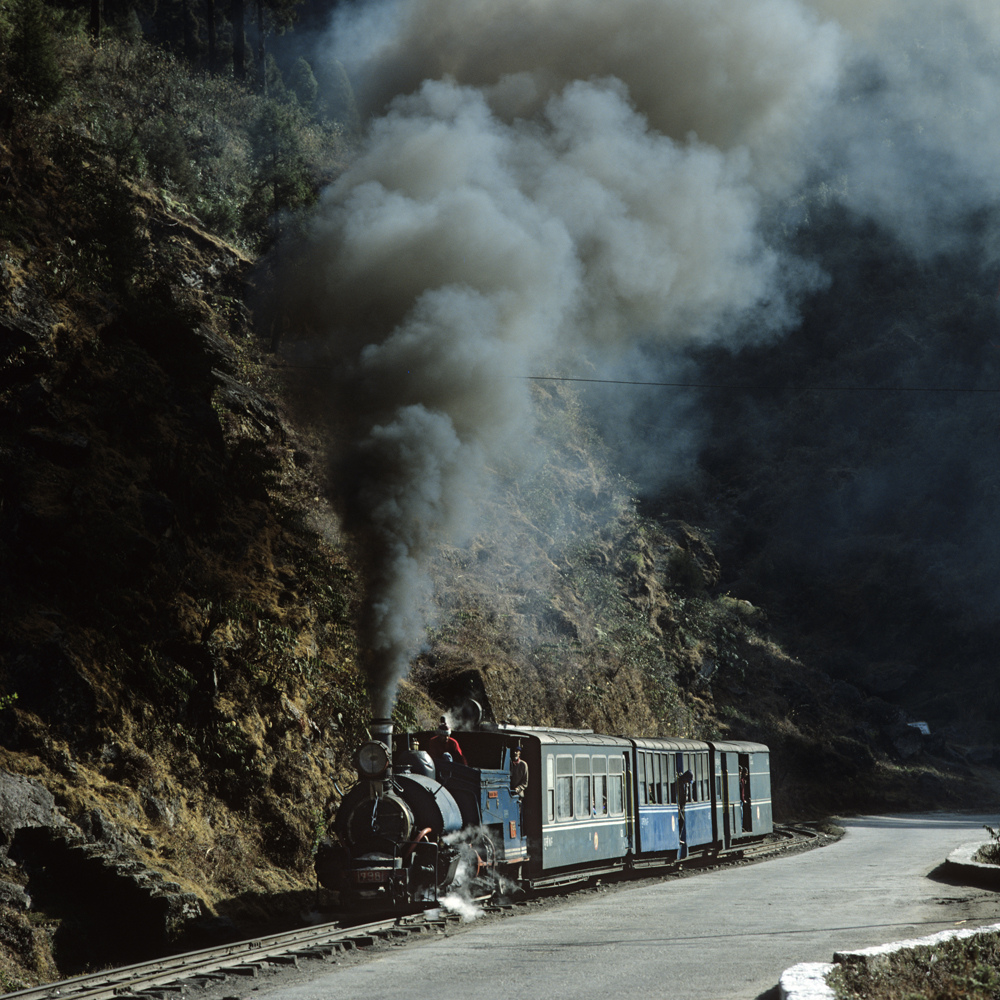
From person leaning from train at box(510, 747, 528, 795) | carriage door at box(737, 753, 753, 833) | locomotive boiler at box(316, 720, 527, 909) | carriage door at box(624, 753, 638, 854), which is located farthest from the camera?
carriage door at box(737, 753, 753, 833)

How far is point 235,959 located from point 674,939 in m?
4.01

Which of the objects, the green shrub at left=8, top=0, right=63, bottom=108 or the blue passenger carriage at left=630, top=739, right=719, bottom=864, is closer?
the blue passenger carriage at left=630, top=739, right=719, bottom=864

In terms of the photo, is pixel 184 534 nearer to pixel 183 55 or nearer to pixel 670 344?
pixel 183 55

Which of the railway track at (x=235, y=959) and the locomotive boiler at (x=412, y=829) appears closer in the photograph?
the railway track at (x=235, y=959)

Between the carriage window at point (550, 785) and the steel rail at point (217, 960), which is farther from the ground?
the carriage window at point (550, 785)

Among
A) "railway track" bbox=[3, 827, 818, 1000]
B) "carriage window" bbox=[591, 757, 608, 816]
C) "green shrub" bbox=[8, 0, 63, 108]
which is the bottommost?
"railway track" bbox=[3, 827, 818, 1000]

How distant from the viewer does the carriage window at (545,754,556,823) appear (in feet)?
44.5

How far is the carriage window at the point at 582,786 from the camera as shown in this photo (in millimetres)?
14523

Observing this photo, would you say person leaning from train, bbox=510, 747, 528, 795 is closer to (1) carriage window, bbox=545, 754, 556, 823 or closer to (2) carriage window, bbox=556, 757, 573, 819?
(1) carriage window, bbox=545, 754, 556, 823

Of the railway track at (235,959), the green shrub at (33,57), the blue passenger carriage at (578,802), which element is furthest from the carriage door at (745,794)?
the green shrub at (33,57)

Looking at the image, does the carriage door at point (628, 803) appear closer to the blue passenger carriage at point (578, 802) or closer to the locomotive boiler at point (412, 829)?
the blue passenger carriage at point (578, 802)

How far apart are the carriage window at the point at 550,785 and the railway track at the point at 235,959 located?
61.1 inches

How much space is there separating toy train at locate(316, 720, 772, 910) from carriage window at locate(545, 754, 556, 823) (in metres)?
0.03

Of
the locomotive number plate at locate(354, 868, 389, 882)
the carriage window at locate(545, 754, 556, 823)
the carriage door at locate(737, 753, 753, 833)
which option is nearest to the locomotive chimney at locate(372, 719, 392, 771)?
the locomotive number plate at locate(354, 868, 389, 882)
